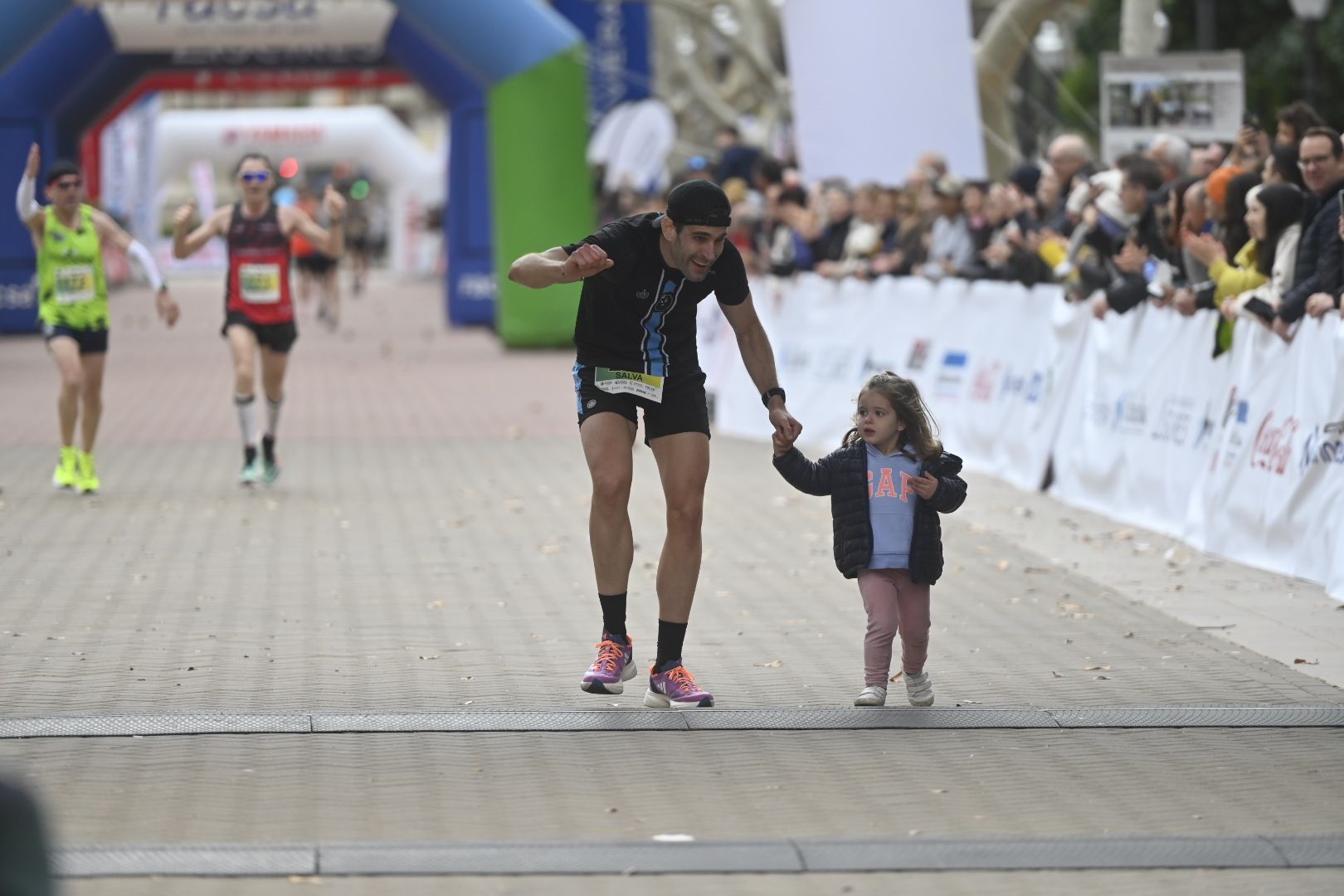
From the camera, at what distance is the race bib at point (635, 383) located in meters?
6.65

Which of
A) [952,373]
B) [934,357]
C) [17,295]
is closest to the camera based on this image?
[952,373]

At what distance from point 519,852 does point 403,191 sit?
155 ft

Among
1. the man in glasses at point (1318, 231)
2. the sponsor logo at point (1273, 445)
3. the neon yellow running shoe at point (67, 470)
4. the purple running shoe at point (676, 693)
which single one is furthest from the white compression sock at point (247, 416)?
the purple running shoe at point (676, 693)

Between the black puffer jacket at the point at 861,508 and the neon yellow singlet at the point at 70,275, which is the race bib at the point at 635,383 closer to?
the black puffer jacket at the point at 861,508

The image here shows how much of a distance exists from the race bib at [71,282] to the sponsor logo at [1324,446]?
22.8ft

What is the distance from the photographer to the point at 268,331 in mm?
12688

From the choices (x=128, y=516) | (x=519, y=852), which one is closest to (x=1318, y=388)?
(x=519, y=852)

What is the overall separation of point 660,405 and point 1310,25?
1455 centimetres

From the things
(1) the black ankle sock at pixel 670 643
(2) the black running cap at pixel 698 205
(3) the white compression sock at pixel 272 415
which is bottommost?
(1) the black ankle sock at pixel 670 643

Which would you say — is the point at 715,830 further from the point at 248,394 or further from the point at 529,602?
the point at 248,394

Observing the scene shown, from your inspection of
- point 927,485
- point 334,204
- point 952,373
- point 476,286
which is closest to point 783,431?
point 927,485

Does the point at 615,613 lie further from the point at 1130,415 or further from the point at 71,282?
the point at 71,282

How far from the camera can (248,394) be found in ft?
41.7

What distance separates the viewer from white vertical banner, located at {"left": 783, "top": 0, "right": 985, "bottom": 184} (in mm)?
17703
